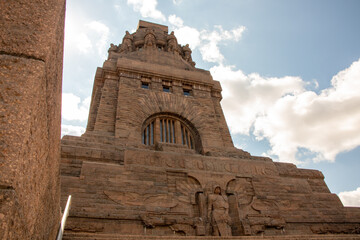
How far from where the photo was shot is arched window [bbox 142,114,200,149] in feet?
41.1

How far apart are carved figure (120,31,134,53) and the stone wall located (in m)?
18.8

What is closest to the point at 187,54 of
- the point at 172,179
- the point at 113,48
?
the point at 113,48

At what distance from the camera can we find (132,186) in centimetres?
788

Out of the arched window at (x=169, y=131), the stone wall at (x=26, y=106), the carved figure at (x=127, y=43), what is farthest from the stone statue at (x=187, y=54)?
the stone wall at (x=26, y=106)

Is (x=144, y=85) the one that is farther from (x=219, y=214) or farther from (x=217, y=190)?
(x=219, y=214)

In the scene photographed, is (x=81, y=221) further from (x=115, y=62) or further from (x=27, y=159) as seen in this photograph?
(x=115, y=62)

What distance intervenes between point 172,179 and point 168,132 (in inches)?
182

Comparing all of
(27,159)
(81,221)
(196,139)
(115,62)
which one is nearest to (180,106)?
(196,139)

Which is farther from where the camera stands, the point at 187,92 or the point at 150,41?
the point at 150,41

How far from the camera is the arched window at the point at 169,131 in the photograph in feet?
41.1

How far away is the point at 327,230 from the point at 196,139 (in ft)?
22.9

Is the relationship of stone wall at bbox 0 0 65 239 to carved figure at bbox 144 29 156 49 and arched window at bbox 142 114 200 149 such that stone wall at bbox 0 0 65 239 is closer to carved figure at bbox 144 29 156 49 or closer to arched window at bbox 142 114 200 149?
arched window at bbox 142 114 200 149

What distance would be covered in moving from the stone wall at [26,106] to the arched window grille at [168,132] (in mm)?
10154

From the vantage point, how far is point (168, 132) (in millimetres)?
12992
